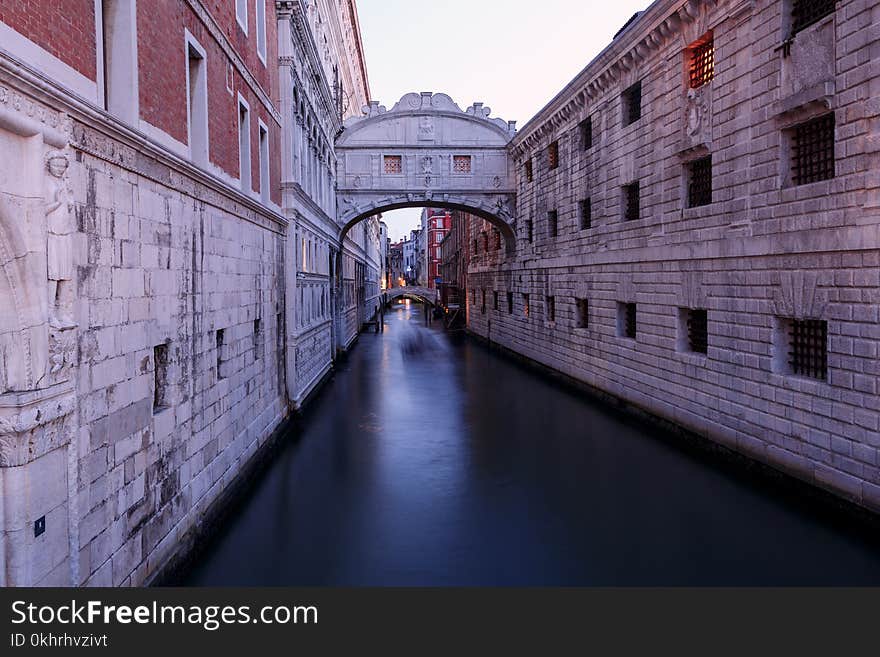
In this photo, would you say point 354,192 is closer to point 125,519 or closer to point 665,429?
point 665,429

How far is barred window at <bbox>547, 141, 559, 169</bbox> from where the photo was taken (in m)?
22.6

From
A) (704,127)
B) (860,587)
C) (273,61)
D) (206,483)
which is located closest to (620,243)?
(704,127)

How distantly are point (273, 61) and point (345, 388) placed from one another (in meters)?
10.3

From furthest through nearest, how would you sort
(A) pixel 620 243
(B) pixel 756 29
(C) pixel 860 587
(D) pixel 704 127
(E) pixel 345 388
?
(E) pixel 345 388
(A) pixel 620 243
(D) pixel 704 127
(B) pixel 756 29
(C) pixel 860 587

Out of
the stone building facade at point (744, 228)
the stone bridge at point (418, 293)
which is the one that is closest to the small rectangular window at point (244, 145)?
the stone building facade at point (744, 228)

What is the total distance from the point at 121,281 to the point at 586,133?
668 inches

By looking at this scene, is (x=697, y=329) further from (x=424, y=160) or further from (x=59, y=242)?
(x=424, y=160)

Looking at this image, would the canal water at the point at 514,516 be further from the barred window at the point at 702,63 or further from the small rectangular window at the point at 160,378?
the barred window at the point at 702,63

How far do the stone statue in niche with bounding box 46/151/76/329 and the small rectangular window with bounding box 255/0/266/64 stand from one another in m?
9.38

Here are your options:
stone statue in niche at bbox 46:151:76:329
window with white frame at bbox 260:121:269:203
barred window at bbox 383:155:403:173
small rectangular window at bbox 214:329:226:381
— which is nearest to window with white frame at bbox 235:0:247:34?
window with white frame at bbox 260:121:269:203

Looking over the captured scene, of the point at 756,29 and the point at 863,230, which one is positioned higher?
the point at 756,29

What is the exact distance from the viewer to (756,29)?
10656 millimetres

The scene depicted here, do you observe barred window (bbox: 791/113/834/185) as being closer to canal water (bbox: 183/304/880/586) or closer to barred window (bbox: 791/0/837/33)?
barred window (bbox: 791/0/837/33)

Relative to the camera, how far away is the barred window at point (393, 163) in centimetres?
2750
